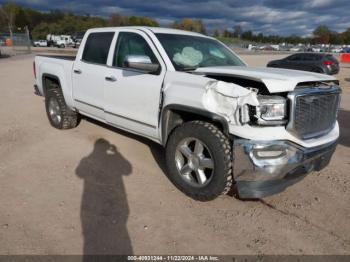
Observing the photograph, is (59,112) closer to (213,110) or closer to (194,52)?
(194,52)

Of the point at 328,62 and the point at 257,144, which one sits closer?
the point at 257,144

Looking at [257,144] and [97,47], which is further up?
[97,47]

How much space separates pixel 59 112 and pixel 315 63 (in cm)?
1518

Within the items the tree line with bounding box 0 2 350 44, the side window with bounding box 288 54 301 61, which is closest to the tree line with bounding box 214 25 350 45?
the tree line with bounding box 0 2 350 44

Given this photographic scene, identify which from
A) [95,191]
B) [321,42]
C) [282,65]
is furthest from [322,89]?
[321,42]

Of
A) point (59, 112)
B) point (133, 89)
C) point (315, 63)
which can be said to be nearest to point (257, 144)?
point (133, 89)

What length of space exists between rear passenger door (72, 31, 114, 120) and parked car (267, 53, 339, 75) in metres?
14.5

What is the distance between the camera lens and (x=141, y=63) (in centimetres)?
376

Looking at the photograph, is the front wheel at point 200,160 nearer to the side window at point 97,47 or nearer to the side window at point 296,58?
the side window at point 97,47

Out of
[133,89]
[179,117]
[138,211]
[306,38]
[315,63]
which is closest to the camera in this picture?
[138,211]

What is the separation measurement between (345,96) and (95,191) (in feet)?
35.1

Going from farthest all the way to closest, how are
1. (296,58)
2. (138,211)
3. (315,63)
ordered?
(296,58) → (315,63) → (138,211)

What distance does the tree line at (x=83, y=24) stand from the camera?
8431 cm

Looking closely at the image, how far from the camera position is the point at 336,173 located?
4.49m
